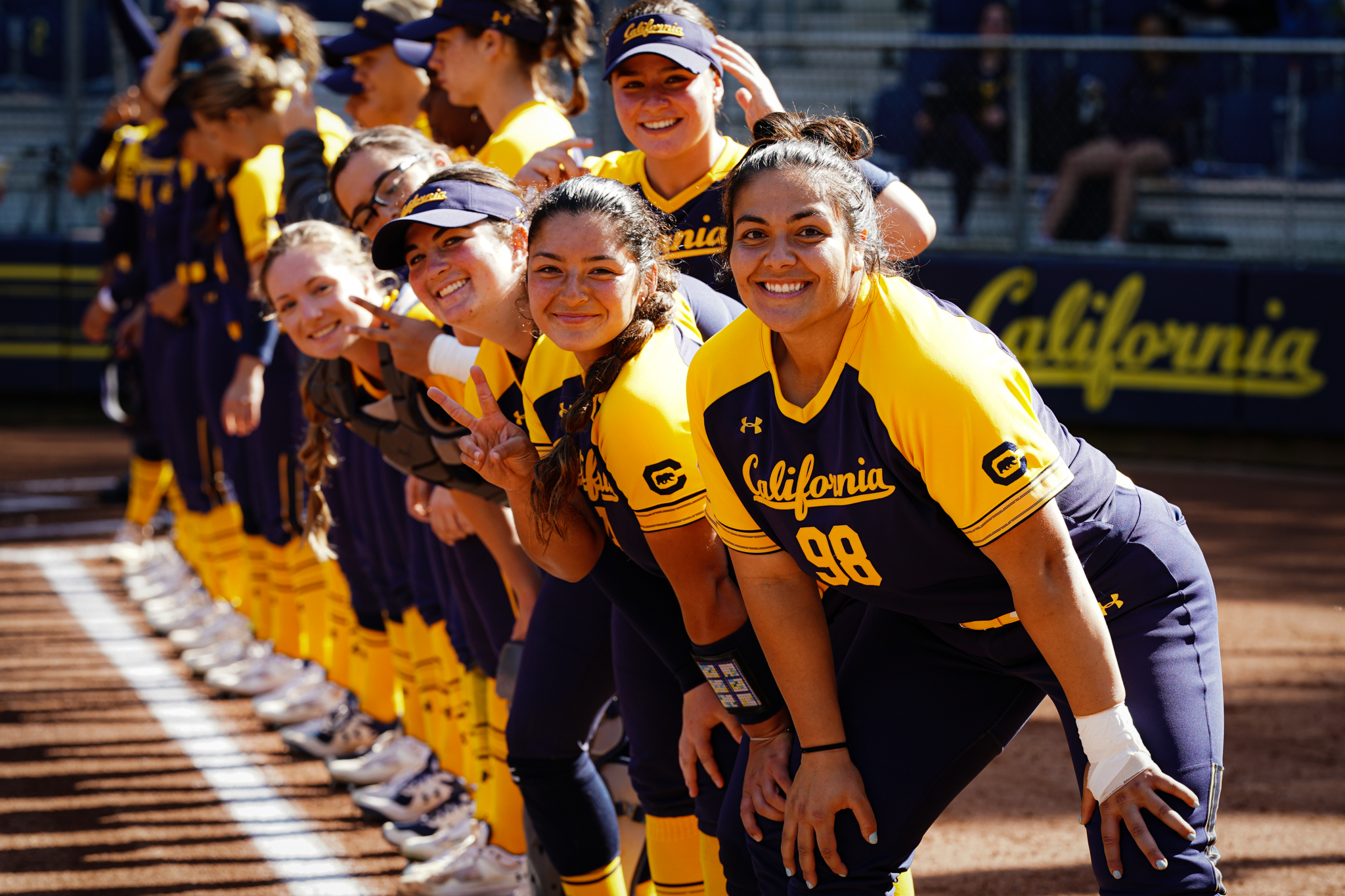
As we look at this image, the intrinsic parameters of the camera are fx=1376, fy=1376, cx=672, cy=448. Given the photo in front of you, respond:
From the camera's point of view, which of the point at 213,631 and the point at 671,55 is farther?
the point at 213,631

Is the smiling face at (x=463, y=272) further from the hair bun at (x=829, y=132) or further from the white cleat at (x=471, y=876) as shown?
the white cleat at (x=471, y=876)

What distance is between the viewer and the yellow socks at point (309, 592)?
17.9 ft

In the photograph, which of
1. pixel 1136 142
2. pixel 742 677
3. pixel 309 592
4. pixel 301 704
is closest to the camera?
pixel 742 677

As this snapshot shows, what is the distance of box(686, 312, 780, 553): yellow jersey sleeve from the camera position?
7.57 feet

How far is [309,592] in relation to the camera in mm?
5523

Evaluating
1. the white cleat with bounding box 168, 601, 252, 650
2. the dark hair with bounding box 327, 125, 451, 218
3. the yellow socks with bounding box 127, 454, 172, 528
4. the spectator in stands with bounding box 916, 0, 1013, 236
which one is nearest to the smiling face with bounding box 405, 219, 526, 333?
the dark hair with bounding box 327, 125, 451, 218

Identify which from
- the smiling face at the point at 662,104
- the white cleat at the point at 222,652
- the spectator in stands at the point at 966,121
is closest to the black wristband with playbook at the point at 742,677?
the smiling face at the point at 662,104

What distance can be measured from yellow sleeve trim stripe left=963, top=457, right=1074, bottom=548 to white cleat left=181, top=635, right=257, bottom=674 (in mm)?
4420

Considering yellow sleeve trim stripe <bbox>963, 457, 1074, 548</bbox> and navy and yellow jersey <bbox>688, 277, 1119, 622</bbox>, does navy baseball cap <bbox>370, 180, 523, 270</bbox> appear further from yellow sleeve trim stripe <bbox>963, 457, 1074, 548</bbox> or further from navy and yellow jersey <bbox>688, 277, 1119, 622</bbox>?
yellow sleeve trim stripe <bbox>963, 457, 1074, 548</bbox>

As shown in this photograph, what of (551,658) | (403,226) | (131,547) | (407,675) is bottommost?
(131,547)

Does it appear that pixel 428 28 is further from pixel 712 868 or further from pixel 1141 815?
pixel 1141 815

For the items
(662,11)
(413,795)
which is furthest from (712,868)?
(662,11)

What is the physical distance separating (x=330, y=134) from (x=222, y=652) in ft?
7.60

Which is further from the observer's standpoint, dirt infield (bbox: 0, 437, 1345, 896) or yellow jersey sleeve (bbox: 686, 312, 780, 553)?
dirt infield (bbox: 0, 437, 1345, 896)
